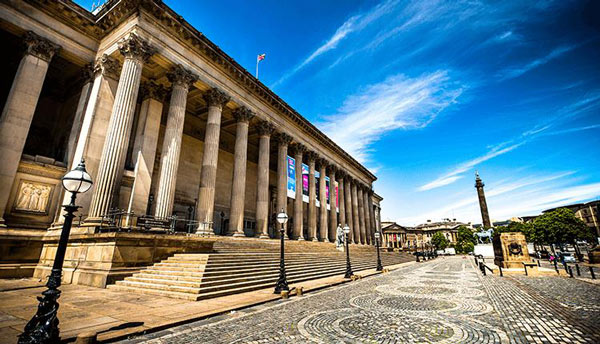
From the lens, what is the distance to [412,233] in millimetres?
118812

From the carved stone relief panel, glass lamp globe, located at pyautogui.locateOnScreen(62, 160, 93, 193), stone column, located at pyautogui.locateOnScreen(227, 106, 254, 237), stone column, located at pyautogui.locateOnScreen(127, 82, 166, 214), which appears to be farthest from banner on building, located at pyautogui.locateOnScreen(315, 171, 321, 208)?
glass lamp globe, located at pyautogui.locateOnScreen(62, 160, 93, 193)

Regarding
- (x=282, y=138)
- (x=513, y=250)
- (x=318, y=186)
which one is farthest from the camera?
(x=318, y=186)

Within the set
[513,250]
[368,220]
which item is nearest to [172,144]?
[513,250]

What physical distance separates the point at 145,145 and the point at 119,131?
4107 millimetres

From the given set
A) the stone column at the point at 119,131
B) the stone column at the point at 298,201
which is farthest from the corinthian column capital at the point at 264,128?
the stone column at the point at 119,131

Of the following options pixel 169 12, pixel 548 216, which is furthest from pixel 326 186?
pixel 548 216

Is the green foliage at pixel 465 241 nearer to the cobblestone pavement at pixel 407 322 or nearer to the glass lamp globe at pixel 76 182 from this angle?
the cobblestone pavement at pixel 407 322

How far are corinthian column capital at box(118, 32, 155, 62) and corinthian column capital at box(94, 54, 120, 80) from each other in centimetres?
144

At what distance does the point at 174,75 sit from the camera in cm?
1784

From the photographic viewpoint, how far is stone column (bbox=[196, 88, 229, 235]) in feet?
58.4

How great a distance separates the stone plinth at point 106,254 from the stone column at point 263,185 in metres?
9.08

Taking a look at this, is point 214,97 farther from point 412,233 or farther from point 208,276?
point 412,233

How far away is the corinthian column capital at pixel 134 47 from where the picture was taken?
A: 603 inches

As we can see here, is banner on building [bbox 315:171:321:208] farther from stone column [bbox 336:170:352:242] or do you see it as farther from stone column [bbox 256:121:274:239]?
stone column [bbox 256:121:274:239]
